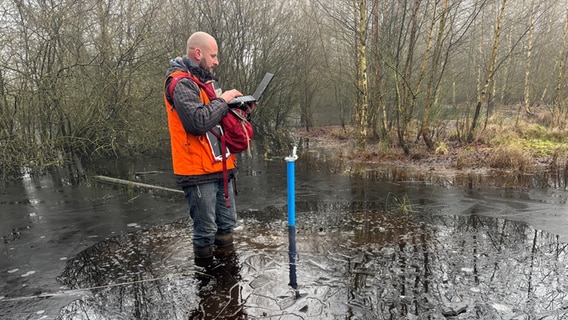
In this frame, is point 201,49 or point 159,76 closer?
point 201,49

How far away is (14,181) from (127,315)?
7.22m

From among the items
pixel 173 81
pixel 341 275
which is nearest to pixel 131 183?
pixel 173 81

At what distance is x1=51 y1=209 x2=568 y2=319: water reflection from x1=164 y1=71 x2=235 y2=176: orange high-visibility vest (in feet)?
3.60

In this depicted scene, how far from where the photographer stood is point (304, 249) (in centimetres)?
412

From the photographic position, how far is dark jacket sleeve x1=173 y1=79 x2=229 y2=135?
295cm

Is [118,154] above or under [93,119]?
under

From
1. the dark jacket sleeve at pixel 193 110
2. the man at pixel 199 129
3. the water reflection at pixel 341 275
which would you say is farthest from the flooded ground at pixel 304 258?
the dark jacket sleeve at pixel 193 110

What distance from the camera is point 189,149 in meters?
3.17

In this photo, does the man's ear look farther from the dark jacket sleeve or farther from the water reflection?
the water reflection

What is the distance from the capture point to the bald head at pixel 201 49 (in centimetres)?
319

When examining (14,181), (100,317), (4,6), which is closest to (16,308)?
(100,317)

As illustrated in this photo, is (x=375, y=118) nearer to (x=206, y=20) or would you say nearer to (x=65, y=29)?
(x=206, y=20)

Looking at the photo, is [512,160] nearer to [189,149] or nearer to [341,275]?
[341,275]

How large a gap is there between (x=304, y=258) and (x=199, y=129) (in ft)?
6.07
